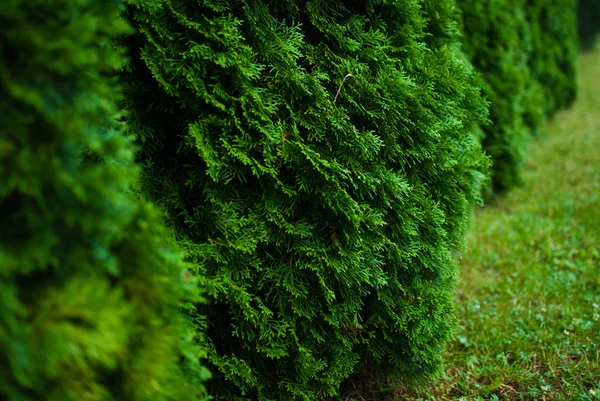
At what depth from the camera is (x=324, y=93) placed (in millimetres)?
2254

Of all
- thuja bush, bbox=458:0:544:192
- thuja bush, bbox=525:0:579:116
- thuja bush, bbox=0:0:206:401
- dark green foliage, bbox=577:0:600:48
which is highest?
dark green foliage, bbox=577:0:600:48

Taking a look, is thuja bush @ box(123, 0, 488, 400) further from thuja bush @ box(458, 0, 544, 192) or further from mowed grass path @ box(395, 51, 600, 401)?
thuja bush @ box(458, 0, 544, 192)

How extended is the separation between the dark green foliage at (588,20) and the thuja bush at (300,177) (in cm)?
1865

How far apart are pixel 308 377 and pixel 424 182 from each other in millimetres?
1190

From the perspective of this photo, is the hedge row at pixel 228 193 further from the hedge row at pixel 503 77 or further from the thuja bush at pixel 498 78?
the thuja bush at pixel 498 78

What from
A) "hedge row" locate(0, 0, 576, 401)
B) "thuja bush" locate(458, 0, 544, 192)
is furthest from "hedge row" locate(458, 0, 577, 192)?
"hedge row" locate(0, 0, 576, 401)

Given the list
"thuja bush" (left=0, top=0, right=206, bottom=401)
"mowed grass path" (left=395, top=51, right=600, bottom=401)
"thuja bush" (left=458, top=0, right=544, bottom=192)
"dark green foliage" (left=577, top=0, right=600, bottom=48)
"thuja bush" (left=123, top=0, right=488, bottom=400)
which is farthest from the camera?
"dark green foliage" (left=577, top=0, right=600, bottom=48)

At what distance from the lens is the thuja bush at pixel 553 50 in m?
8.20

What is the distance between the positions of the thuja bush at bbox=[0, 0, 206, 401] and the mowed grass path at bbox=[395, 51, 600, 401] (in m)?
1.94

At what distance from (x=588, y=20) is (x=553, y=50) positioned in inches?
426

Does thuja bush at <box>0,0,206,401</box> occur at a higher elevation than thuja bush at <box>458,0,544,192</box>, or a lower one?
→ lower

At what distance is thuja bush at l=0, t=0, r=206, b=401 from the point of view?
3.67ft

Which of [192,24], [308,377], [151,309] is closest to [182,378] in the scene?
Answer: [151,309]

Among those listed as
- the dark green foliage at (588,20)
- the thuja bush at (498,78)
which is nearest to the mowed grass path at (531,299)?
the thuja bush at (498,78)
